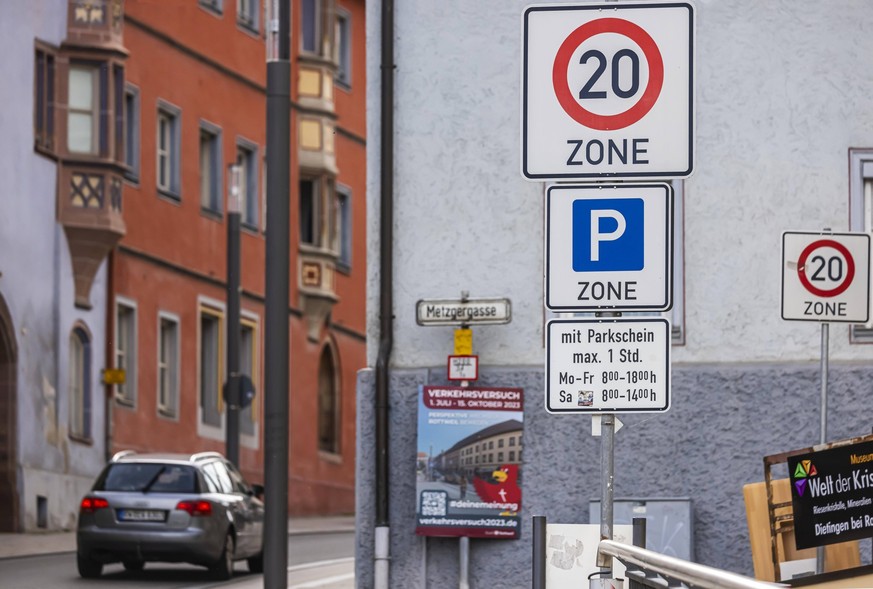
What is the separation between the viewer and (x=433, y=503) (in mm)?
15328

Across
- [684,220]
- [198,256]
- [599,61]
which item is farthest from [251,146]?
[599,61]

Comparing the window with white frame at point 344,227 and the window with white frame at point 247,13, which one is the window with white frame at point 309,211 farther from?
the window with white frame at point 247,13

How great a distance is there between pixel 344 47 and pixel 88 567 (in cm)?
2730

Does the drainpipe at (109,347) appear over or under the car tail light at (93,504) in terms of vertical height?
over

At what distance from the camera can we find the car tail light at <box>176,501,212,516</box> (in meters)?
23.1

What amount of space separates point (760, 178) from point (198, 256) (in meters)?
26.9

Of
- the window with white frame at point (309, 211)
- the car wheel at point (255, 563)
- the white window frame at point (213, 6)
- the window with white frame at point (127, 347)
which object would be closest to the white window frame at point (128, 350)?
the window with white frame at point (127, 347)

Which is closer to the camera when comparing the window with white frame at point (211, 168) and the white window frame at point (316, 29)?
the window with white frame at point (211, 168)

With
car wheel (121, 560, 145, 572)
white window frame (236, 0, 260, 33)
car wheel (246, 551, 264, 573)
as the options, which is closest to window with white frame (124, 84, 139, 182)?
white window frame (236, 0, 260, 33)

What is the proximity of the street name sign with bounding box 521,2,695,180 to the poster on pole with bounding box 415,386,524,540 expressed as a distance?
7450 mm

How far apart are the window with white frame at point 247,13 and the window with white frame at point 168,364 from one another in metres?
6.50

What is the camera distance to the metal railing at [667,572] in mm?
5582

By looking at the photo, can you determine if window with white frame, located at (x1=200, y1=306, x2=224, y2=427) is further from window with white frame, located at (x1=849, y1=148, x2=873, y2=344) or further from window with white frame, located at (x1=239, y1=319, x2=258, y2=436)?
window with white frame, located at (x1=849, y1=148, x2=873, y2=344)

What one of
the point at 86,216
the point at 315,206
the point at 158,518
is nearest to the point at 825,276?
the point at 158,518
